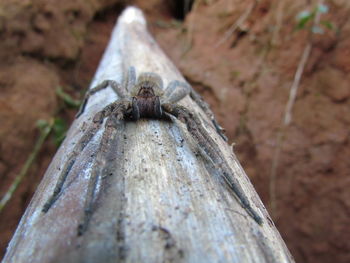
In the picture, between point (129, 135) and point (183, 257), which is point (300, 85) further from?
point (183, 257)

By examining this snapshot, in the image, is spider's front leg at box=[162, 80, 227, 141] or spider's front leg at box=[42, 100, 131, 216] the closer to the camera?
spider's front leg at box=[42, 100, 131, 216]

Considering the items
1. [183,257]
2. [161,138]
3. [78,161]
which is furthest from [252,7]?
[183,257]

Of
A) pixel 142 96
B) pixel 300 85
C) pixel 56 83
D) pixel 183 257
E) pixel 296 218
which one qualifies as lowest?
pixel 296 218

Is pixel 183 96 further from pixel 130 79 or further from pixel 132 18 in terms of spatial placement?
pixel 132 18

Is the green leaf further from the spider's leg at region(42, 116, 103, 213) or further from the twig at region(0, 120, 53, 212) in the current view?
Answer: the twig at region(0, 120, 53, 212)

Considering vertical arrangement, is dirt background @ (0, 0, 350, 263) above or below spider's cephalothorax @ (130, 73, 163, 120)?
below

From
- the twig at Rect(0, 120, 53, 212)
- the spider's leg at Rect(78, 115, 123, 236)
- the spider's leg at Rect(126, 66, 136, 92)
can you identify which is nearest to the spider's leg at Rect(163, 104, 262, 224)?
the spider's leg at Rect(78, 115, 123, 236)
